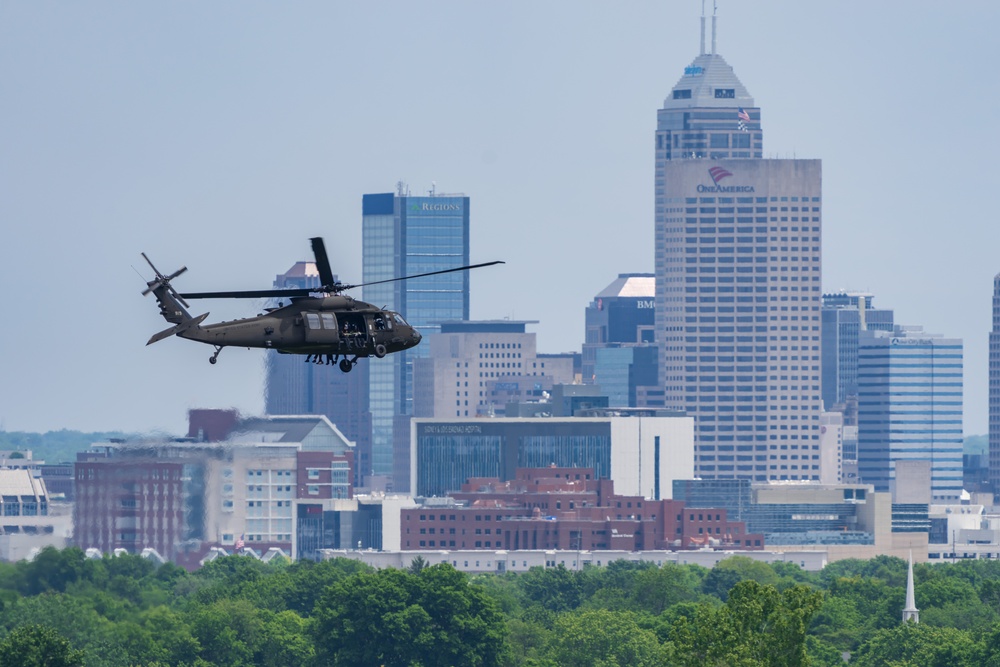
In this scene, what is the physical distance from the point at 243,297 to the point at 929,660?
105368 millimetres

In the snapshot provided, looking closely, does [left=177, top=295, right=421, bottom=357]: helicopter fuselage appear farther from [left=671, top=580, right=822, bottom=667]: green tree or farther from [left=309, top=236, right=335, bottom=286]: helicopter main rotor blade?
[left=671, top=580, right=822, bottom=667]: green tree

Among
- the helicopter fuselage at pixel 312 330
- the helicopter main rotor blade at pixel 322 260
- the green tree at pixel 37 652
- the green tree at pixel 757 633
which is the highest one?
the helicopter main rotor blade at pixel 322 260

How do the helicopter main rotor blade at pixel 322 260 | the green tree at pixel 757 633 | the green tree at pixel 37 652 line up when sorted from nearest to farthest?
the helicopter main rotor blade at pixel 322 260 → the green tree at pixel 757 633 → the green tree at pixel 37 652

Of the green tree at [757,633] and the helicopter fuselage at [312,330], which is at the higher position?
the helicopter fuselage at [312,330]

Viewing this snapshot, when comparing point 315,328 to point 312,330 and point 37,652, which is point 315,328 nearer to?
point 312,330

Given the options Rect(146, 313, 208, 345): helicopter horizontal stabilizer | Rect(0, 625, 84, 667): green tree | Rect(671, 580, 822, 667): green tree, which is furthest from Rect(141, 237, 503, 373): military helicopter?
Rect(0, 625, 84, 667): green tree

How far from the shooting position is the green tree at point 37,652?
172m

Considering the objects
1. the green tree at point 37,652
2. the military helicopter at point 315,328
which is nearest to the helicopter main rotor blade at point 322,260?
the military helicopter at point 315,328

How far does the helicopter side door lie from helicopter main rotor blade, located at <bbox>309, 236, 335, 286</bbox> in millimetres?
1228

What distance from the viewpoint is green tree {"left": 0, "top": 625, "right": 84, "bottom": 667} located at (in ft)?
564

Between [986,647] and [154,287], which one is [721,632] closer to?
[154,287]

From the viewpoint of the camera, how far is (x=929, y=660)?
198750mm

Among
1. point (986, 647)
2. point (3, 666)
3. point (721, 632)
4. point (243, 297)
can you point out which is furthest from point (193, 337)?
A: point (986, 647)

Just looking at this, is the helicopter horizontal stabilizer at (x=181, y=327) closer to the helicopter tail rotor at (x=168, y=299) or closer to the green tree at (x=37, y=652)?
the helicopter tail rotor at (x=168, y=299)
